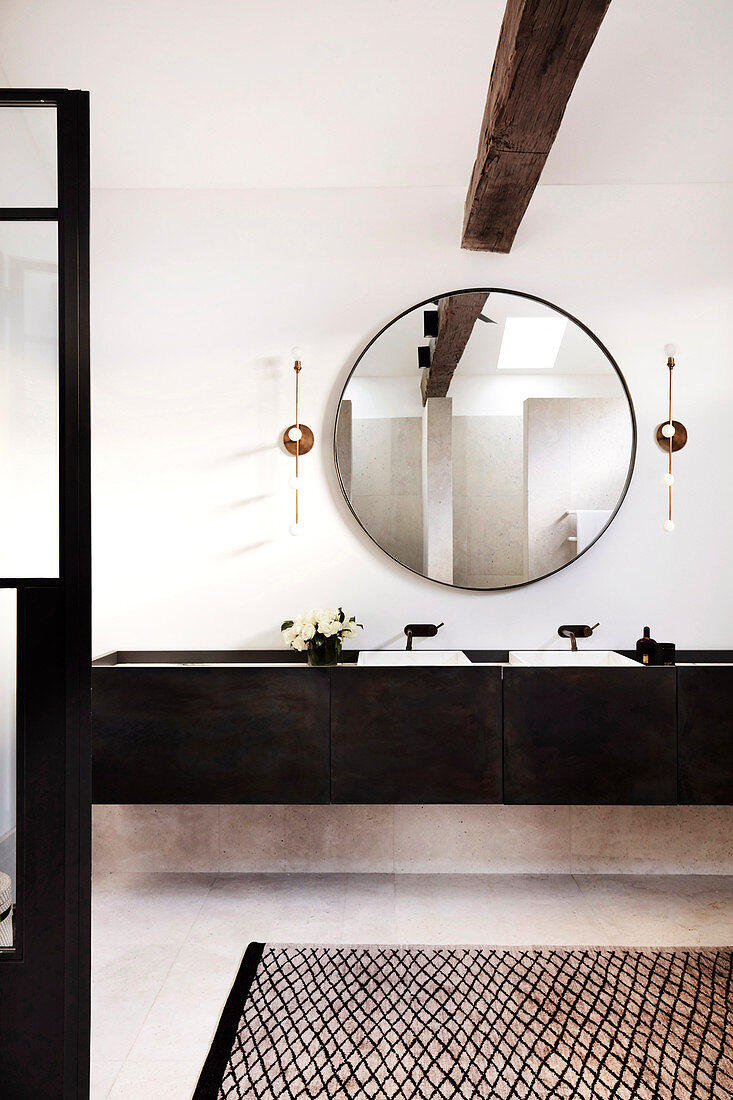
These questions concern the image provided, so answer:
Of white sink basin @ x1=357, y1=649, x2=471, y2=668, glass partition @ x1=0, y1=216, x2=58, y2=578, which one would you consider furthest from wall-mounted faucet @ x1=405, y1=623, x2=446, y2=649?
glass partition @ x1=0, y1=216, x2=58, y2=578

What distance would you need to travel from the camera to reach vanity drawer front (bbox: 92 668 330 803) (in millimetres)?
2398

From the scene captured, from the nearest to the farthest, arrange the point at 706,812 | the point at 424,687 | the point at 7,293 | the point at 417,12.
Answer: the point at 7,293
the point at 417,12
the point at 424,687
the point at 706,812

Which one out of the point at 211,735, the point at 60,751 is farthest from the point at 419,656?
the point at 60,751

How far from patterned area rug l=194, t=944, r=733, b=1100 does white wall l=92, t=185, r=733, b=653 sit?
1082 mm

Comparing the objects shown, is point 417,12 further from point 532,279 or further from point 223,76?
point 532,279

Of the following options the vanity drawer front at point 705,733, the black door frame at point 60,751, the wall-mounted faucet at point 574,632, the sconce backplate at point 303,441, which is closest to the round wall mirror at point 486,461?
the sconce backplate at point 303,441

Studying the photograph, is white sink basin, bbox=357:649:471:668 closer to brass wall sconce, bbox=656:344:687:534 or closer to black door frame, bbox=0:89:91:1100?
brass wall sconce, bbox=656:344:687:534

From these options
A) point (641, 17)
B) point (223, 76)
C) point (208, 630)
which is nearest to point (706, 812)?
point (208, 630)

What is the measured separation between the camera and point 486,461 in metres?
2.79

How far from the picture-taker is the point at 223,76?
7.30 ft

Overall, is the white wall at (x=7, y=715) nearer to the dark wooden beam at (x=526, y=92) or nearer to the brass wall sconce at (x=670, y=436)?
the dark wooden beam at (x=526, y=92)

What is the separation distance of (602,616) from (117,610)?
178 centimetres

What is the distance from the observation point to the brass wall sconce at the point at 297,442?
279 cm

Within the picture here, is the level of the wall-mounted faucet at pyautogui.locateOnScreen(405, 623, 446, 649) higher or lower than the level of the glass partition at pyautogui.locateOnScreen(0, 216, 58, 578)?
lower
